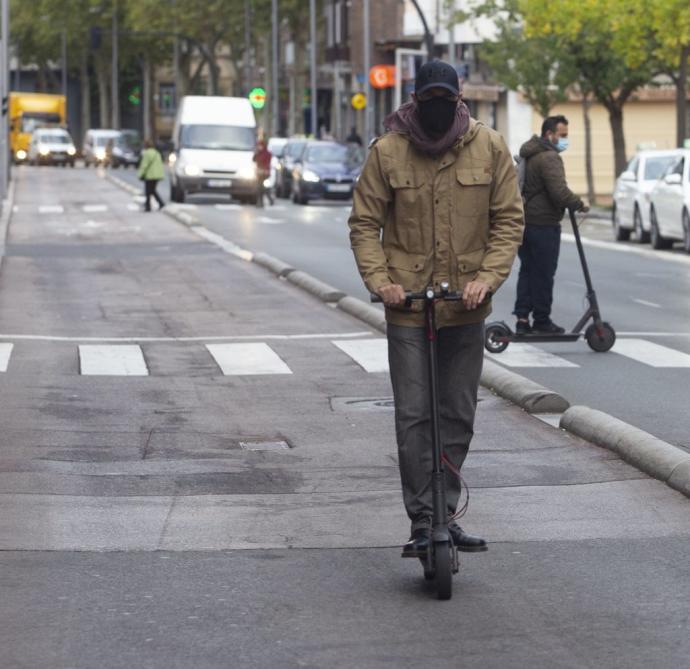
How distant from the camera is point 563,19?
4412cm

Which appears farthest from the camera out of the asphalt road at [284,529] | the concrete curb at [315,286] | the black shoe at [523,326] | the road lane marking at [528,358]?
the concrete curb at [315,286]

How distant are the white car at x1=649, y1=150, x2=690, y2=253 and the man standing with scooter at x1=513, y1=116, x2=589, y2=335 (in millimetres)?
14618

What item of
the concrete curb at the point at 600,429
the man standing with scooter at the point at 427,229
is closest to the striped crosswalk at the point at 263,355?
the concrete curb at the point at 600,429

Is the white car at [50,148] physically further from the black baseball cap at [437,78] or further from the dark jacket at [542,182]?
the black baseball cap at [437,78]

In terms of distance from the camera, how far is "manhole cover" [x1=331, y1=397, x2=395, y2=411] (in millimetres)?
12227

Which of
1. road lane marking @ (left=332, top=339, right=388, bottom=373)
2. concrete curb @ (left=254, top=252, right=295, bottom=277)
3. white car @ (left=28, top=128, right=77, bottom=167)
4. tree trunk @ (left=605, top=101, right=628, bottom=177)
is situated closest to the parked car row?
concrete curb @ (left=254, top=252, right=295, bottom=277)

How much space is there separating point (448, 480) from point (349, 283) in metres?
16.7

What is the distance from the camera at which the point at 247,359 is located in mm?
15391

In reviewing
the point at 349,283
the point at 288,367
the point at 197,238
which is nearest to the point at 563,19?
the point at 197,238

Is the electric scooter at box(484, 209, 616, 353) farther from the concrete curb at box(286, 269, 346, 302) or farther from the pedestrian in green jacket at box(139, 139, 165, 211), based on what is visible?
the pedestrian in green jacket at box(139, 139, 165, 211)

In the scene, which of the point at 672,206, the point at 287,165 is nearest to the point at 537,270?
the point at 672,206

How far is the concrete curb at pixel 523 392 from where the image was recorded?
11.9 metres

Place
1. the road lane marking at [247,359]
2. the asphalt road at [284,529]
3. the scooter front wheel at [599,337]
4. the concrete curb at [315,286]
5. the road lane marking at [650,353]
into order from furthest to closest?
the concrete curb at [315,286] → the scooter front wheel at [599,337] → the road lane marking at [650,353] → the road lane marking at [247,359] → the asphalt road at [284,529]

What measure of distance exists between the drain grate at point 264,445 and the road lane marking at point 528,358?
14.2 feet
